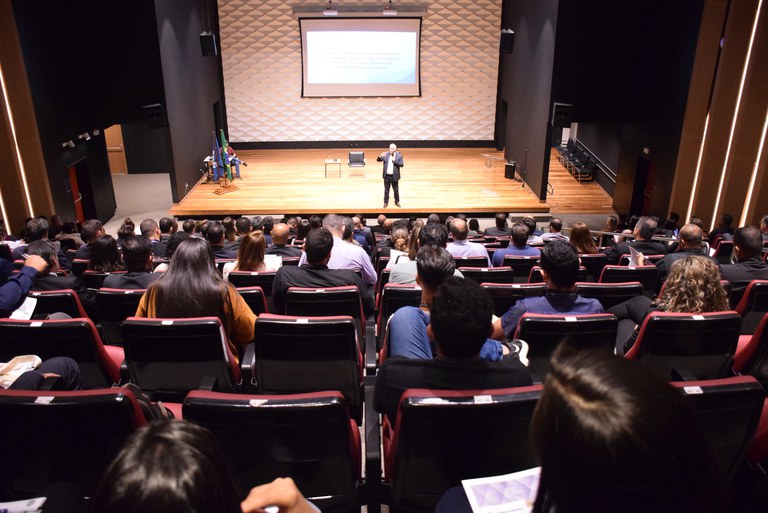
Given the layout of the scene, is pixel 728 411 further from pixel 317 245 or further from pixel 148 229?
pixel 148 229

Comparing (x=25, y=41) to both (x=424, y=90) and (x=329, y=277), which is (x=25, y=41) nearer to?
(x=329, y=277)

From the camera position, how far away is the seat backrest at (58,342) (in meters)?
2.77

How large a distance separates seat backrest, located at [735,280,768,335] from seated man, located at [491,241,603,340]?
1275 millimetres

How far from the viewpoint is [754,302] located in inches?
145

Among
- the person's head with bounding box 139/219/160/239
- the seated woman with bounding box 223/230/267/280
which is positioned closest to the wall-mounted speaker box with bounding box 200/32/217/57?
the person's head with bounding box 139/219/160/239

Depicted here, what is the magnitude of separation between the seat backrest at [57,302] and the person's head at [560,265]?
292cm

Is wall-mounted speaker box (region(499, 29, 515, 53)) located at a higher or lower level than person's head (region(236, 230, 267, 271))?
higher

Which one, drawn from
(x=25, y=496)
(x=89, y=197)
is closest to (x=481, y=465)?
(x=25, y=496)

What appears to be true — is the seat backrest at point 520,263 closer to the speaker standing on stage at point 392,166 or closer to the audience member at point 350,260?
the audience member at point 350,260

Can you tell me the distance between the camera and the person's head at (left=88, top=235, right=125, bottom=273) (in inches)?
168

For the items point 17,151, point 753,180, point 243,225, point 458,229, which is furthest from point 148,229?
point 753,180

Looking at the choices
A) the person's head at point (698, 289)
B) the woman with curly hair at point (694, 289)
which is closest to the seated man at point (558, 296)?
the woman with curly hair at point (694, 289)

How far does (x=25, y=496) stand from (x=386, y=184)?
922cm

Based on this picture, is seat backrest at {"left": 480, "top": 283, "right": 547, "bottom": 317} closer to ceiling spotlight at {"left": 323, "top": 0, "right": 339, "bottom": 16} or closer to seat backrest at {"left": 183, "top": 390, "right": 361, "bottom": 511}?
seat backrest at {"left": 183, "top": 390, "right": 361, "bottom": 511}
